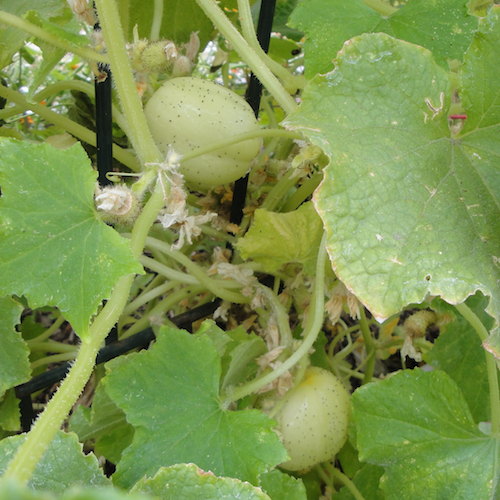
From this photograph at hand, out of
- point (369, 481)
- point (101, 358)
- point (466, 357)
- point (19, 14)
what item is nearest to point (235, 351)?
point (101, 358)

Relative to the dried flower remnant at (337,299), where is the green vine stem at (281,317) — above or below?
below

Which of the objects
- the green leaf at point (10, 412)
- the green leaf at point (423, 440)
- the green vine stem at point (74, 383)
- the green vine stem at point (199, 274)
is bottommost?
the green leaf at point (10, 412)

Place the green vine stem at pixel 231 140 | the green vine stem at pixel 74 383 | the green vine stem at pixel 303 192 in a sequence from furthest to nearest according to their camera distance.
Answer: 1. the green vine stem at pixel 303 192
2. the green vine stem at pixel 231 140
3. the green vine stem at pixel 74 383

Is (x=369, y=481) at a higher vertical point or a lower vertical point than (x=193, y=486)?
lower

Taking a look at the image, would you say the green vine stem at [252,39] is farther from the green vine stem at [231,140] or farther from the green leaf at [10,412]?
the green leaf at [10,412]

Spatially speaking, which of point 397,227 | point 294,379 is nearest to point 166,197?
point 397,227

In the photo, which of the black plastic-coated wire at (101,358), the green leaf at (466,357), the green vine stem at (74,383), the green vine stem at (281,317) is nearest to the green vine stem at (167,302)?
the black plastic-coated wire at (101,358)

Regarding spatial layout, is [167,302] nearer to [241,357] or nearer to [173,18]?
[241,357]
